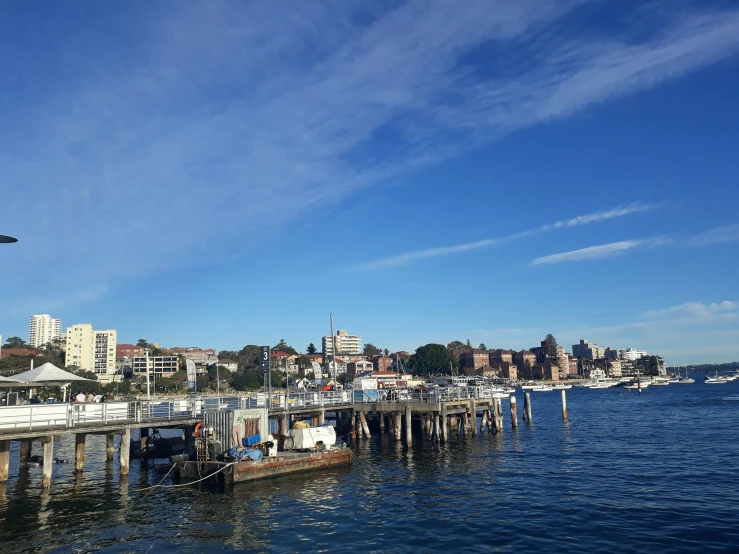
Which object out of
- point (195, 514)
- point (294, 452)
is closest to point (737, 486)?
point (294, 452)

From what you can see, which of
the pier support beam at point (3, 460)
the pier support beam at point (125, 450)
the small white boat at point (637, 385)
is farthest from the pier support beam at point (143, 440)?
the small white boat at point (637, 385)

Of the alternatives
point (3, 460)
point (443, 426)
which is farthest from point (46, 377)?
point (443, 426)

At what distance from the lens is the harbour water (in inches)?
860

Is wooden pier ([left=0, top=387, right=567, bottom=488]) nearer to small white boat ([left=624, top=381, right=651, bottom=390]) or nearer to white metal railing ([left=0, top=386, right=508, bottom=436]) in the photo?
white metal railing ([left=0, top=386, right=508, bottom=436])

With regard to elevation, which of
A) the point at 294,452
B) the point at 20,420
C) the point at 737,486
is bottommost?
the point at 737,486

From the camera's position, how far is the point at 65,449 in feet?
179

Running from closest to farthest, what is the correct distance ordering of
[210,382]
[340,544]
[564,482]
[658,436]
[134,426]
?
[340,544] → [564,482] → [134,426] → [658,436] → [210,382]

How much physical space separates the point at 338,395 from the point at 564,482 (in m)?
26.1

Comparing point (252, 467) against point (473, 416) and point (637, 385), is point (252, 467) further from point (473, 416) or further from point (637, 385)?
point (637, 385)

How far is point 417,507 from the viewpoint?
27.2 m

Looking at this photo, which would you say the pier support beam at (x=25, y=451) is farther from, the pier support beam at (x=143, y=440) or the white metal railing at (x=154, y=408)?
the white metal railing at (x=154, y=408)

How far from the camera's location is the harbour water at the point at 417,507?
71.7 ft

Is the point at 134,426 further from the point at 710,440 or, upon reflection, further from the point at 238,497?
the point at 710,440

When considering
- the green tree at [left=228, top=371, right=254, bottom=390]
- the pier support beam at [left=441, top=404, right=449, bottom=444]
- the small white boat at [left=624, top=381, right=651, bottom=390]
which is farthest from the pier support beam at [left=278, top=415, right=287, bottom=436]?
the small white boat at [left=624, top=381, right=651, bottom=390]
